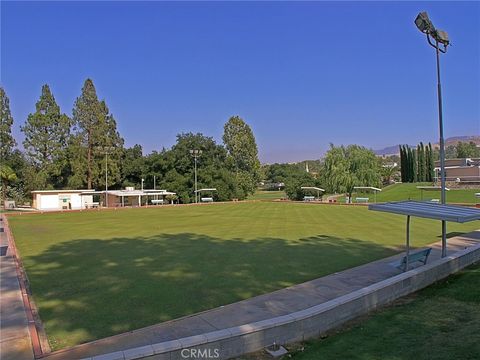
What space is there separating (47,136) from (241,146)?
101 ft

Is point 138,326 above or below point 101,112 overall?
below

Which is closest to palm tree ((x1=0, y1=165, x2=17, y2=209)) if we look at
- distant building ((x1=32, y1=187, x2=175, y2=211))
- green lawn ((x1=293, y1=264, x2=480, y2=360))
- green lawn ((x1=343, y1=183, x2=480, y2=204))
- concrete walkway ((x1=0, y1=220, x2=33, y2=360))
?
distant building ((x1=32, y1=187, x2=175, y2=211))

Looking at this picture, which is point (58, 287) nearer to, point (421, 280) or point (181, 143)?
point (421, 280)

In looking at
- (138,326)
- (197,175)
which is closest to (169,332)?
(138,326)

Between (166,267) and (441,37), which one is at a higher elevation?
(441,37)

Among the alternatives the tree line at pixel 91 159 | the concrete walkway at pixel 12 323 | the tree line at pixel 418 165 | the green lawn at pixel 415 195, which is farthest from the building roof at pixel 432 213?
the tree line at pixel 418 165

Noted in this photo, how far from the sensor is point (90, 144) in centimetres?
5725

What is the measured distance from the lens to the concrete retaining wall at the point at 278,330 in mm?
4602

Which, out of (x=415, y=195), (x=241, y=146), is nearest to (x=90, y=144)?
(x=241, y=146)

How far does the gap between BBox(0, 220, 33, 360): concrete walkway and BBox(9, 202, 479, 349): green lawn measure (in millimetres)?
335

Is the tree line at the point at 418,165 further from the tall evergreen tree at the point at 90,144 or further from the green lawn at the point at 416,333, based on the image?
the green lawn at the point at 416,333

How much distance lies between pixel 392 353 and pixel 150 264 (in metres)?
7.26

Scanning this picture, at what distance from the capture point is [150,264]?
1069 cm

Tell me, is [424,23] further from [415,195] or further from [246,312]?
[415,195]
